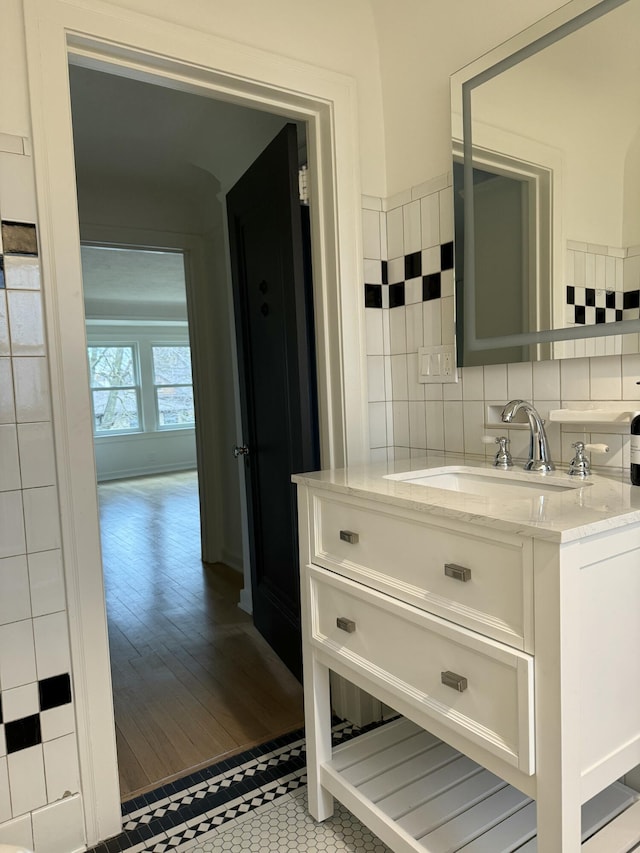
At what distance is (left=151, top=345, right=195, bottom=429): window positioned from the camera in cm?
897

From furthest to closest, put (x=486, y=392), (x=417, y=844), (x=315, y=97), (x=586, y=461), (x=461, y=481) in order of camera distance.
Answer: (x=315, y=97)
(x=486, y=392)
(x=461, y=481)
(x=586, y=461)
(x=417, y=844)

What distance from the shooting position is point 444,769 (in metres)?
1.52

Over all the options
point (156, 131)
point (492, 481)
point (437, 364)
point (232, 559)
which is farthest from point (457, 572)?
point (232, 559)

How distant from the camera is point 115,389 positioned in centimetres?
861

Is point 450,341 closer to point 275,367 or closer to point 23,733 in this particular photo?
point 275,367

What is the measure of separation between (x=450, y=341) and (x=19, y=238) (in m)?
1.21

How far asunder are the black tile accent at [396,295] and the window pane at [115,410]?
731cm

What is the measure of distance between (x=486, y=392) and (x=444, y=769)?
1041 mm

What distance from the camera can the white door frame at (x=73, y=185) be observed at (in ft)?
4.57

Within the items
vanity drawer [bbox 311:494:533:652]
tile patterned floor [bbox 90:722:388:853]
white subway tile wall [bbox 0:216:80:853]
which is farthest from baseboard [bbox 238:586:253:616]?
vanity drawer [bbox 311:494:533:652]

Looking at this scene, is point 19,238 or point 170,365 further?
point 170,365

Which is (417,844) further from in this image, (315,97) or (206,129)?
(206,129)

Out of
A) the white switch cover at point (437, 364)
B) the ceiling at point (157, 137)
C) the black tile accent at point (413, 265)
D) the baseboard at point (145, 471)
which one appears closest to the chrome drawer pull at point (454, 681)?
the white switch cover at point (437, 364)

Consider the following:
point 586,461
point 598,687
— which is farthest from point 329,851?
point 586,461
